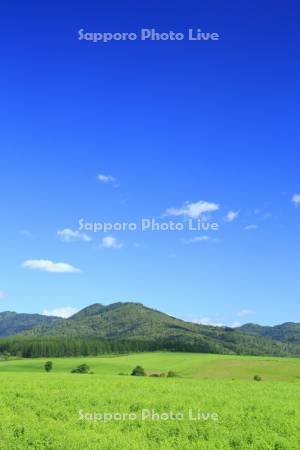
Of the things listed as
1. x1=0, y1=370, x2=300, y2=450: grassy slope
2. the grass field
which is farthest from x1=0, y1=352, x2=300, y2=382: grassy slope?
x1=0, y1=370, x2=300, y2=450: grassy slope

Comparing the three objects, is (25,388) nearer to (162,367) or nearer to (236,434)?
(236,434)

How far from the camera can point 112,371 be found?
119 m

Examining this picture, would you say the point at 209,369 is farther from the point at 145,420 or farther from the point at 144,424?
the point at 144,424

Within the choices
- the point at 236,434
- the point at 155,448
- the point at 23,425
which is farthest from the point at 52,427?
the point at 236,434

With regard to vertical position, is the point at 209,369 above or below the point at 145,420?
below

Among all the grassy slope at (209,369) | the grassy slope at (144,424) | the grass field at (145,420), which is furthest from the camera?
the grassy slope at (209,369)

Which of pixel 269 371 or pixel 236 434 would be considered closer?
pixel 236 434

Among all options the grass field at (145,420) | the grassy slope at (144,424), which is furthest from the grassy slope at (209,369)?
the grassy slope at (144,424)

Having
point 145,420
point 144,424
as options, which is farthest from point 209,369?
point 144,424

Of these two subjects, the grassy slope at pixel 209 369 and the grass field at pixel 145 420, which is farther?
the grassy slope at pixel 209 369

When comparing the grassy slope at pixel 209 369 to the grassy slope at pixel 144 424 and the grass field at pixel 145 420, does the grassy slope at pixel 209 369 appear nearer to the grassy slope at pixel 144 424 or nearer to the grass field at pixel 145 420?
the grass field at pixel 145 420

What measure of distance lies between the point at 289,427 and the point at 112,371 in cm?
9885

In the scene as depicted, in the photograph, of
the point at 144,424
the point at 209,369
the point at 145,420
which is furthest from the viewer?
the point at 209,369

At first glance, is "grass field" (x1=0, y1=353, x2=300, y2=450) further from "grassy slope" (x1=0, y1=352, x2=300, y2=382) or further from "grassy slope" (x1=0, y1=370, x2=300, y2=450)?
"grassy slope" (x1=0, y1=352, x2=300, y2=382)
